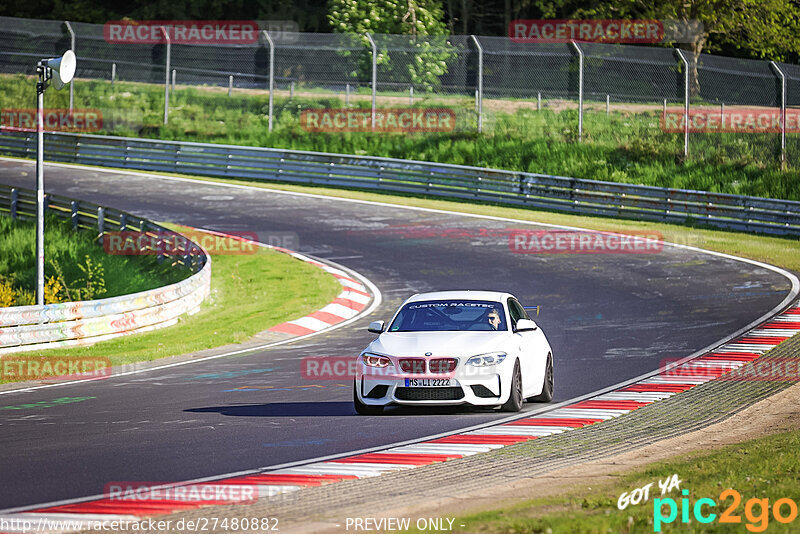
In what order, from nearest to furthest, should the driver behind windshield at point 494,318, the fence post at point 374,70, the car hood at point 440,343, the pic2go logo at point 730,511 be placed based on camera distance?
the pic2go logo at point 730,511, the car hood at point 440,343, the driver behind windshield at point 494,318, the fence post at point 374,70

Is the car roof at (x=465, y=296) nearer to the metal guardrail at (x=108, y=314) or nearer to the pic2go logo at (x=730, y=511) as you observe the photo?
the pic2go logo at (x=730, y=511)

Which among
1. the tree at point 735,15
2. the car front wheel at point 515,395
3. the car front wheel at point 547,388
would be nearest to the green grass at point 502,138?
the tree at point 735,15

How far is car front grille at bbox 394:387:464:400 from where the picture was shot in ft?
38.0

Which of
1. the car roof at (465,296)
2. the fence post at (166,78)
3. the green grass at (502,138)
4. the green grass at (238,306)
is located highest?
the fence post at (166,78)

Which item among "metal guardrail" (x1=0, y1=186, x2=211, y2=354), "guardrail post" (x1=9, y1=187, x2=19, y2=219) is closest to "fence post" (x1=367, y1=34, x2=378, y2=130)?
"guardrail post" (x1=9, y1=187, x2=19, y2=219)

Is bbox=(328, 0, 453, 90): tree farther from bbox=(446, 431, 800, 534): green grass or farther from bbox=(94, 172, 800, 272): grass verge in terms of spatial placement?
bbox=(446, 431, 800, 534): green grass

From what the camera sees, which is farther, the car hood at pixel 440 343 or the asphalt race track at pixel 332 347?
the car hood at pixel 440 343

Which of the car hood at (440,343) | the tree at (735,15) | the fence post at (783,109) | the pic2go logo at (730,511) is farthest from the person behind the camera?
the tree at (735,15)

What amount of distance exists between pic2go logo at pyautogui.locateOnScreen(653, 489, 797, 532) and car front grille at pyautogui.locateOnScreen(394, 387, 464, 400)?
413 cm

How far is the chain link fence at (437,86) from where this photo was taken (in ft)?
110

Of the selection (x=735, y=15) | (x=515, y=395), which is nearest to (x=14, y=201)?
(x=515, y=395)

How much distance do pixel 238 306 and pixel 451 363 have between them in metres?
11.2

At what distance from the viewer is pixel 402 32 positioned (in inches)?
1865

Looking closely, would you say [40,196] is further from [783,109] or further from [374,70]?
[783,109]
